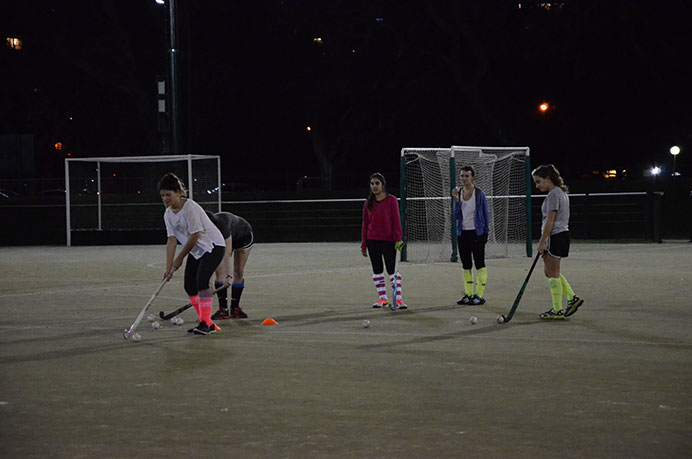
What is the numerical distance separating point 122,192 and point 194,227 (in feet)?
76.3

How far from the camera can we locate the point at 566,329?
9938 mm

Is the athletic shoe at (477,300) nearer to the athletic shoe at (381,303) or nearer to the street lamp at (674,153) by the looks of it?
the athletic shoe at (381,303)

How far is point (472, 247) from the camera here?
40.6 feet

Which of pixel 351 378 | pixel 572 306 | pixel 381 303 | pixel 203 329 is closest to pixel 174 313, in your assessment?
pixel 203 329

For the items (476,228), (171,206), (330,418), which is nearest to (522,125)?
(476,228)

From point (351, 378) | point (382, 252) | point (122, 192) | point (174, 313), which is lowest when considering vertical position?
point (351, 378)

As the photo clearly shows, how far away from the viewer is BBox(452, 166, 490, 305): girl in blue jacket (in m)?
12.3

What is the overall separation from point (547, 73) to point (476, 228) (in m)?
→ 28.2

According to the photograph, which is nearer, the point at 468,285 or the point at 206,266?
the point at 206,266

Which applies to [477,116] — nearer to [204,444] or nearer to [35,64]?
[35,64]

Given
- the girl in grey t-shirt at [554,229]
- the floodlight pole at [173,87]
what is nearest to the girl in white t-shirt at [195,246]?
the girl in grey t-shirt at [554,229]

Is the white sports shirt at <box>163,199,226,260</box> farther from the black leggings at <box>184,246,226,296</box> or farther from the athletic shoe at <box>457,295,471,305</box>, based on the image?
the athletic shoe at <box>457,295,471,305</box>

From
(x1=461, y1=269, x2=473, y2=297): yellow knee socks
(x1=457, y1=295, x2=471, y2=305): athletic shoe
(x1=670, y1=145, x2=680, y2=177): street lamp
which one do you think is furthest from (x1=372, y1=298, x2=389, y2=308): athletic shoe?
(x1=670, y1=145, x2=680, y2=177): street lamp

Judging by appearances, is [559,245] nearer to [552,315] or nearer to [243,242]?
[552,315]
